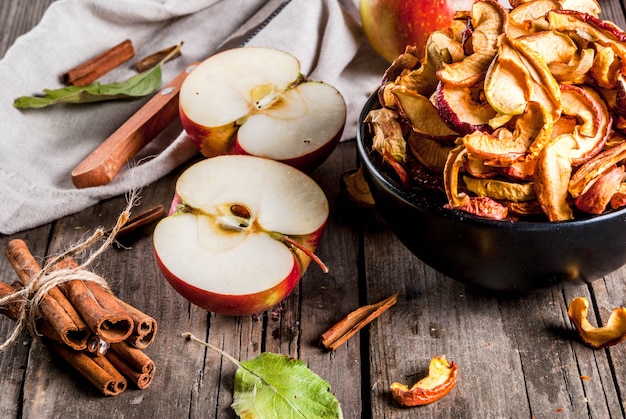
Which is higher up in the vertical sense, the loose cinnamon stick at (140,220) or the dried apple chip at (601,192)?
the dried apple chip at (601,192)

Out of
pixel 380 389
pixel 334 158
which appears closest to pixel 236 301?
pixel 380 389

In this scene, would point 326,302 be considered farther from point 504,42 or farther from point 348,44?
point 348,44

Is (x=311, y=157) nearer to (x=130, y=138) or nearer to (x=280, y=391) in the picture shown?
(x=130, y=138)

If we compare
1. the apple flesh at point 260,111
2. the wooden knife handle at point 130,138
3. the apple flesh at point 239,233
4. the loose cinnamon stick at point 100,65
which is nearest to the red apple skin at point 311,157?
the apple flesh at point 260,111

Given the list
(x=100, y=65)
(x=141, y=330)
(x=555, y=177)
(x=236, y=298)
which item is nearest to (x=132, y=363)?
(x=141, y=330)

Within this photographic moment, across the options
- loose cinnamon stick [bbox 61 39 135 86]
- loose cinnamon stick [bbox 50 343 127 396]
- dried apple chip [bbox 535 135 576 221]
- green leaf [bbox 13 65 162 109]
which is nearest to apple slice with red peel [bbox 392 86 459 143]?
dried apple chip [bbox 535 135 576 221]

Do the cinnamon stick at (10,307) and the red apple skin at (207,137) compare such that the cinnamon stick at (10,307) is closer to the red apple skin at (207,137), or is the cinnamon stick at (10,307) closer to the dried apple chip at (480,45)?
the red apple skin at (207,137)

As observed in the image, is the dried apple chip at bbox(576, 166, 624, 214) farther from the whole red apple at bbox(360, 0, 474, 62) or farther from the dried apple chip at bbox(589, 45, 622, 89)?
the whole red apple at bbox(360, 0, 474, 62)
